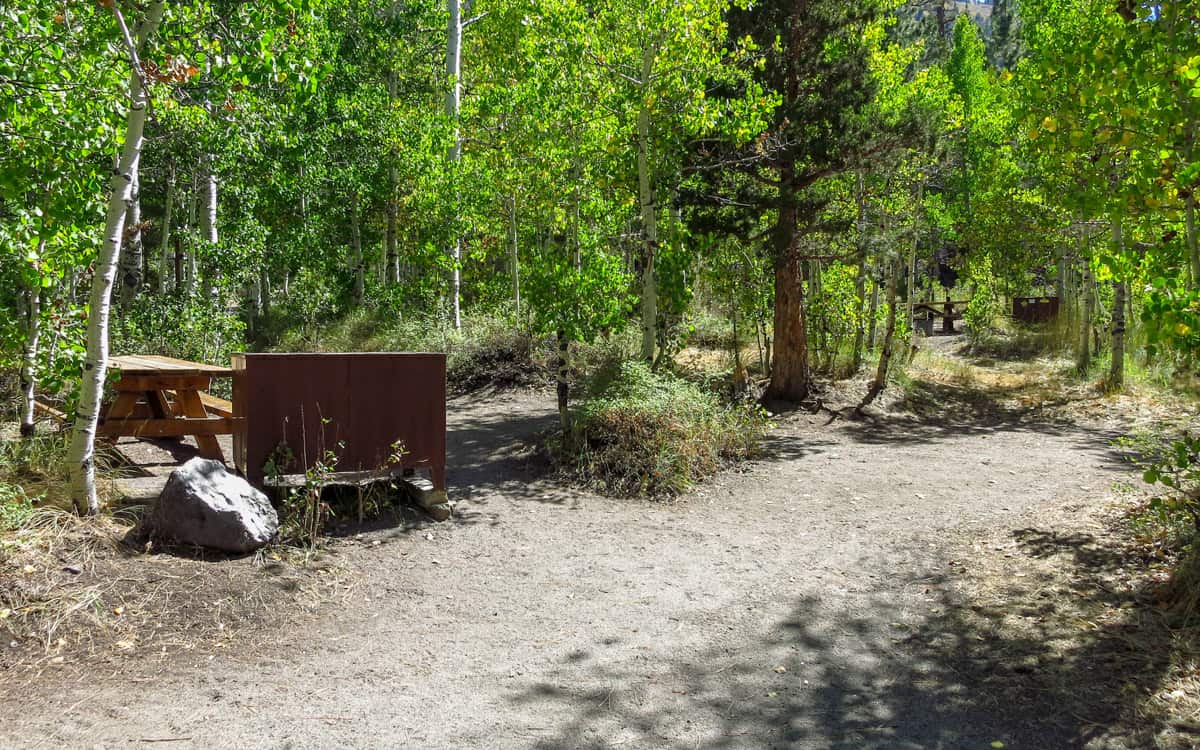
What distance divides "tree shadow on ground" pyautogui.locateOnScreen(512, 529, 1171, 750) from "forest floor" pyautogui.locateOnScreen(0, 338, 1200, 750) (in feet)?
0.05

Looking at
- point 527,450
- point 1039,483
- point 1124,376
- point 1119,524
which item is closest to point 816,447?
point 1039,483

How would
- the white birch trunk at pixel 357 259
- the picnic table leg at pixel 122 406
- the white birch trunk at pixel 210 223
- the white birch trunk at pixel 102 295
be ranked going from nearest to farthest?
the white birch trunk at pixel 102 295, the picnic table leg at pixel 122 406, the white birch trunk at pixel 210 223, the white birch trunk at pixel 357 259

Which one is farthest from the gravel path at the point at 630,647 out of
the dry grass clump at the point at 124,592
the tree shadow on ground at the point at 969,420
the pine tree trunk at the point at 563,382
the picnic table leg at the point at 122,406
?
the tree shadow on ground at the point at 969,420

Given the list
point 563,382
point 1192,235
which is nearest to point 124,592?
point 563,382

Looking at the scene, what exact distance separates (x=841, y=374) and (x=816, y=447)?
421cm

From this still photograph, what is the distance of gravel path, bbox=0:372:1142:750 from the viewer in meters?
3.46

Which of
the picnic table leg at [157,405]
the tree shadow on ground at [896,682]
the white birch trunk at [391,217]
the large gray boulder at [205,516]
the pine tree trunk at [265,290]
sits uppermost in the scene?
the white birch trunk at [391,217]

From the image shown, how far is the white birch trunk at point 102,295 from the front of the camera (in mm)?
Answer: 5020

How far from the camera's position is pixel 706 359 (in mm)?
15406

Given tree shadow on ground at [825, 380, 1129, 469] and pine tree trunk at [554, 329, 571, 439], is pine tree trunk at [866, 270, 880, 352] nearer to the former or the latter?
tree shadow on ground at [825, 380, 1129, 469]

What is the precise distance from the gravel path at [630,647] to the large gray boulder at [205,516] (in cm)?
72

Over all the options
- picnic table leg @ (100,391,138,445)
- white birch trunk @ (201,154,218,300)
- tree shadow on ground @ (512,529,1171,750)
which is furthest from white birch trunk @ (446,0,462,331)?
tree shadow on ground @ (512,529,1171,750)

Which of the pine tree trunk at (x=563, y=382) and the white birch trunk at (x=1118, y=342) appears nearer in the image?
the pine tree trunk at (x=563, y=382)

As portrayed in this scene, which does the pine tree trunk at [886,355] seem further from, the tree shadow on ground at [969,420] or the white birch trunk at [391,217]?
the white birch trunk at [391,217]
